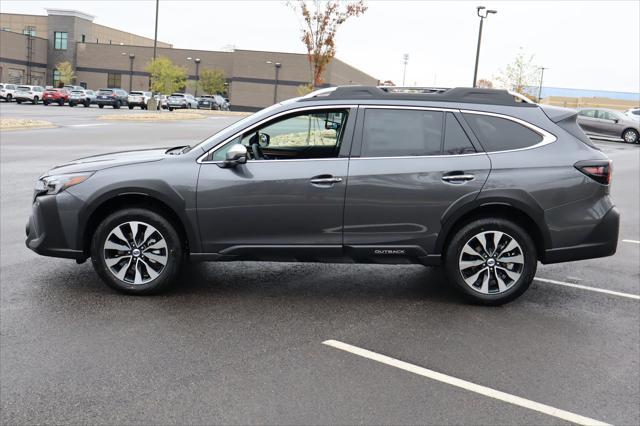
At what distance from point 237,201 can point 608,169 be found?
3.26 m

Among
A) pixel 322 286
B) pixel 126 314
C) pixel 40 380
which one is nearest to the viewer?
pixel 40 380

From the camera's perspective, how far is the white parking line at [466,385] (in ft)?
13.0

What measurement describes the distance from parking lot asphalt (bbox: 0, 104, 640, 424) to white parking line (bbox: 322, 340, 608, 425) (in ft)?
0.16

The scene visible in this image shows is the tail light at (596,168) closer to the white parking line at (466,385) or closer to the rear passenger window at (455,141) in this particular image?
the rear passenger window at (455,141)

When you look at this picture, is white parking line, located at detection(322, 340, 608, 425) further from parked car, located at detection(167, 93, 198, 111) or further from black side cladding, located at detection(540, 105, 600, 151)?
parked car, located at detection(167, 93, 198, 111)

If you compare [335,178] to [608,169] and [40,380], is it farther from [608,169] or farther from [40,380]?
[40,380]

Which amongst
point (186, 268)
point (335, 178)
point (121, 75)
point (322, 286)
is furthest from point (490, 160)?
point (121, 75)

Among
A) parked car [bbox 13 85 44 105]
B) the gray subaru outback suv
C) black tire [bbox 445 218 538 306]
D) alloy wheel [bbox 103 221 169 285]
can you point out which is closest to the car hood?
the gray subaru outback suv

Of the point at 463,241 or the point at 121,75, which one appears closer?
the point at 463,241

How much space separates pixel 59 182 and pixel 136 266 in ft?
3.29

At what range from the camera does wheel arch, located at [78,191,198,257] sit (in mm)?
5941

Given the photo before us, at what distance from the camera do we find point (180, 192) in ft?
19.3

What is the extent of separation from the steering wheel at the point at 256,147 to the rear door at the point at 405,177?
94 centimetres

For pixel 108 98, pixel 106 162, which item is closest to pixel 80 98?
pixel 108 98
